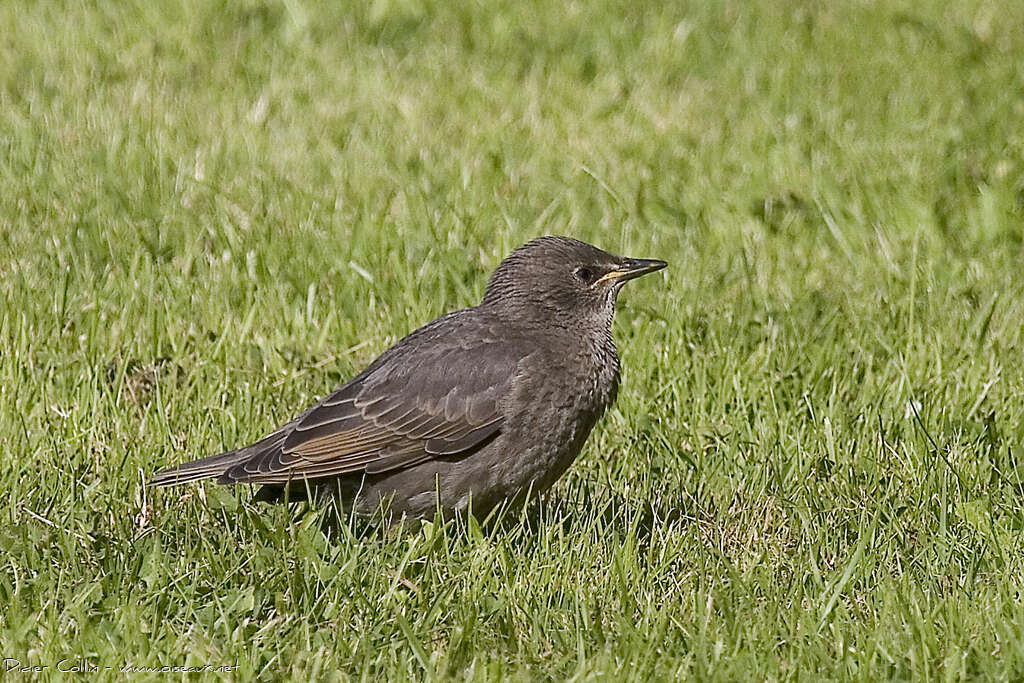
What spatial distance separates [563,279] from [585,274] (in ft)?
0.34

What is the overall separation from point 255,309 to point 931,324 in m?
2.88

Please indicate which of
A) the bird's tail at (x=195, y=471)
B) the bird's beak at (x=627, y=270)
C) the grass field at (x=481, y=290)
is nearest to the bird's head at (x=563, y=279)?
the bird's beak at (x=627, y=270)

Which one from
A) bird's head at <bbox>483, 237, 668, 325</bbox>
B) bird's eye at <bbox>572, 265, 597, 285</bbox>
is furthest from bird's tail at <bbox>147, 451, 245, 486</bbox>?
bird's eye at <bbox>572, 265, 597, 285</bbox>

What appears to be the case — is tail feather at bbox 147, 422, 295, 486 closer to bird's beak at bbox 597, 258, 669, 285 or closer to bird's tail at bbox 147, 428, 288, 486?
bird's tail at bbox 147, 428, 288, 486

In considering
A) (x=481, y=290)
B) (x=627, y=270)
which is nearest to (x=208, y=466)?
(x=627, y=270)

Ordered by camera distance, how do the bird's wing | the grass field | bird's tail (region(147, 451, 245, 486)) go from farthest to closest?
the bird's wing
bird's tail (region(147, 451, 245, 486))
the grass field

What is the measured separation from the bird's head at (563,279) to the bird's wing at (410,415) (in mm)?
268

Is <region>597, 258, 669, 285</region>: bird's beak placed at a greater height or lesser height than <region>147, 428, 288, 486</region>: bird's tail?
greater

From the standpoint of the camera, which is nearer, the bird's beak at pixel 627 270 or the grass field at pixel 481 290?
the grass field at pixel 481 290

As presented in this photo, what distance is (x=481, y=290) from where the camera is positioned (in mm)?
7363

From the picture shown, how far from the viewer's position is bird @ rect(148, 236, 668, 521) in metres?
5.51

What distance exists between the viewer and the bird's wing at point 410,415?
553 cm

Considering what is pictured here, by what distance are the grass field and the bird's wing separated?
0.26 meters

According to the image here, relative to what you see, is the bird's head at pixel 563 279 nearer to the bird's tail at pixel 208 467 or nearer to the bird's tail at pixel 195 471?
the bird's tail at pixel 208 467
